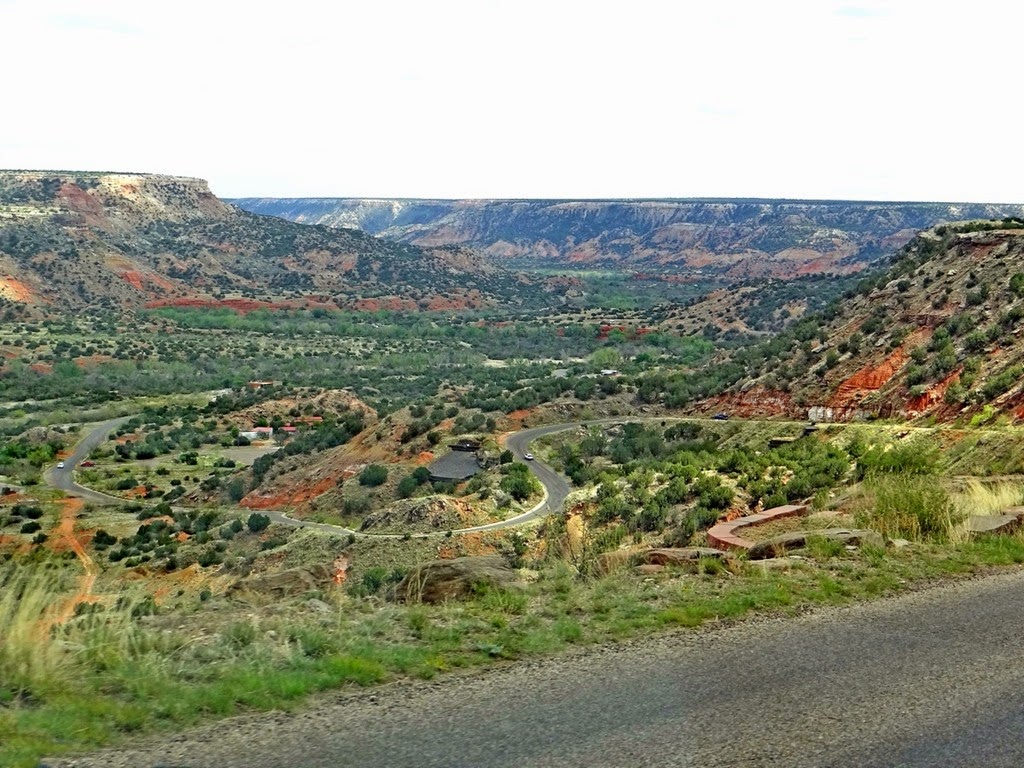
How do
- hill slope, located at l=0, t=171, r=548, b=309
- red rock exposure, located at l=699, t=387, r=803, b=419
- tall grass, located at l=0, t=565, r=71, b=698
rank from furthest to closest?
hill slope, located at l=0, t=171, r=548, b=309
red rock exposure, located at l=699, t=387, r=803, b=419
tall grass, located at l=0, t=565, r=71, b=698

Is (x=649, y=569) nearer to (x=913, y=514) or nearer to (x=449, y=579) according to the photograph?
A: (x=449, y=579)

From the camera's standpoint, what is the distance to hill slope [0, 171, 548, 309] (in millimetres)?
135250

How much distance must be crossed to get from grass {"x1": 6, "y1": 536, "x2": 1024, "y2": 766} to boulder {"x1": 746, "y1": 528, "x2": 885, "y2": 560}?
0.30 m

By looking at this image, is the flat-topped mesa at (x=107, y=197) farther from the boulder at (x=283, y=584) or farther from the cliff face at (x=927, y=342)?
the boulder at (x=283, y=584)

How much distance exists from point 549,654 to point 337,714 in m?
2.02

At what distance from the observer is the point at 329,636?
8406 millimetres

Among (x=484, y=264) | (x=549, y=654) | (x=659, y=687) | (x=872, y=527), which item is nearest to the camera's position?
(x=659, y=687)

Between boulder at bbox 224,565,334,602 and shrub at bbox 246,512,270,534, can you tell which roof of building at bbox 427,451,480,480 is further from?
boulder at bbox 224,565,334,602

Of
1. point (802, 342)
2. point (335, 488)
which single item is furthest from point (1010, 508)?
point (802, 342)

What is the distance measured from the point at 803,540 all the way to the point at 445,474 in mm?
30802

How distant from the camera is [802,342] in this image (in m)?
53.4

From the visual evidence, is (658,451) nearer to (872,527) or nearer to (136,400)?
(872,527)

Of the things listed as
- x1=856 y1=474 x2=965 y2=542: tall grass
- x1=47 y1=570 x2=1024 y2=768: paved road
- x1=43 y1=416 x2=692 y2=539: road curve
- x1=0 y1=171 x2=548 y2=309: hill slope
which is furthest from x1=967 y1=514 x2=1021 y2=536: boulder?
x1=0 y1=171 x2=548 y2=309: hill slope

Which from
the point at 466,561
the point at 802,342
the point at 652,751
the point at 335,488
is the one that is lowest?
the point at 335,488
